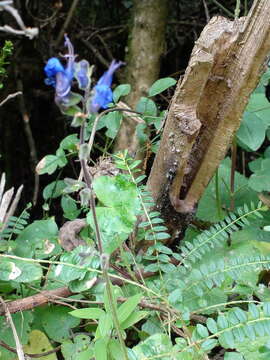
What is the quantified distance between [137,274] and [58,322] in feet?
0.56

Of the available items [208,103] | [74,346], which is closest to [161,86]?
[208,103]

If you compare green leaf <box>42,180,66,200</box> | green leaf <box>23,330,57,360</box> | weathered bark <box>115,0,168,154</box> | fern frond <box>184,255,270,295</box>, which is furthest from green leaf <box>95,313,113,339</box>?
weathered bark <box>115,0,168,154</box>

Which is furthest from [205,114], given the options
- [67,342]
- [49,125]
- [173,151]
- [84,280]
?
[49,125]

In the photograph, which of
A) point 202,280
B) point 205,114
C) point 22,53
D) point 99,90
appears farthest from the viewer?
point 22,53

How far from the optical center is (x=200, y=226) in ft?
4.05

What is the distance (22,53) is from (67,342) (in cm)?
145

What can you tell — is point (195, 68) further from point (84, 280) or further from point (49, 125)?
point (49, 125)

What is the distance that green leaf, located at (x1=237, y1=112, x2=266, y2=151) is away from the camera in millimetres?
1156

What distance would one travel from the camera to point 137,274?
974mm

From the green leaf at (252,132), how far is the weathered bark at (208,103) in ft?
0.56

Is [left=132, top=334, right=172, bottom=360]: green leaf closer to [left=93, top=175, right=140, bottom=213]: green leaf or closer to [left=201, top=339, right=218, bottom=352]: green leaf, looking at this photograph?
[left=201, top=339, right=218, bottom=352]: green leaf

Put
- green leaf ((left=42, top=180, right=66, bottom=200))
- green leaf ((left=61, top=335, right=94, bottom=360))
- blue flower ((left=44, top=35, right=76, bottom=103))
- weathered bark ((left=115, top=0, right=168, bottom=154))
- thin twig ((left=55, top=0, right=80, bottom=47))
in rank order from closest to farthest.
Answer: blue flower ((left=44, top=35, right=76, bottom=103)) → green leaf ((left=61, top=335, right=94, bottom=360)) → green leaf ((left=42, top=180, right=66, bottom=200)) → weathered bark ((left=115, top=0, right=168, bottom=154)) → thin twig ((left=55, top=0, right=80, bottom=47))

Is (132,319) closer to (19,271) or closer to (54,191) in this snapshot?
(19,271)

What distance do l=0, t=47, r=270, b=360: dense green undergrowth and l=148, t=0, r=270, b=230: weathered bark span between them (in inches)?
2.4
